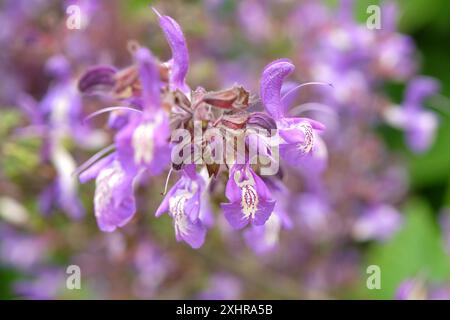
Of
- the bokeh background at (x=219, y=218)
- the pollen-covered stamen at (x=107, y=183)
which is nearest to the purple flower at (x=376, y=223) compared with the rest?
the bokeh background at (x=219, y=218)

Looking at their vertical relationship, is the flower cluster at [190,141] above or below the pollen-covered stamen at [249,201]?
above

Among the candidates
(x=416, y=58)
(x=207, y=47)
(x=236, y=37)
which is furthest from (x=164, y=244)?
(x=416, y=58)

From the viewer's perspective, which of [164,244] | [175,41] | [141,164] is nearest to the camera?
[141,164]

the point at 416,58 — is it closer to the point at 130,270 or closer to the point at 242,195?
the point at 130,270

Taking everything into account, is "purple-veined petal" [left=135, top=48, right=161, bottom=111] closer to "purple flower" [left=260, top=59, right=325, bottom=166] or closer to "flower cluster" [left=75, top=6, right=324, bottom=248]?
"flower cluster" [left=75, top=6, right=324, bottom=248]

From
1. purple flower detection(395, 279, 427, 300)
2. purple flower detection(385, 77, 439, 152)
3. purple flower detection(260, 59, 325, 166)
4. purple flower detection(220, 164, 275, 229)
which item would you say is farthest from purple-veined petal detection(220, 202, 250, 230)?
purple flower detection(385, 77, 439, 152)

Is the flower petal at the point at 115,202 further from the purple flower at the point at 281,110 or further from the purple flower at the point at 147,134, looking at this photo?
the purple flower at the point at 281,110
